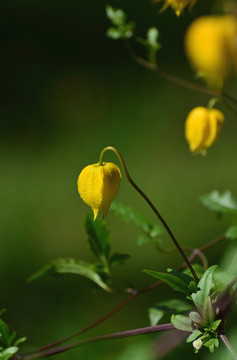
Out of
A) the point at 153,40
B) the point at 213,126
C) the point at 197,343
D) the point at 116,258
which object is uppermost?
the point at 153,40

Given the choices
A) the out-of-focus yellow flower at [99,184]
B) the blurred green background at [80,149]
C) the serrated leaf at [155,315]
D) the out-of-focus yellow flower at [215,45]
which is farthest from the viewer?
the blurred green background at [80,149]

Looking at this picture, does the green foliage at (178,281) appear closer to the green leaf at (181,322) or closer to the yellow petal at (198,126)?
the green leaf at (181,322)

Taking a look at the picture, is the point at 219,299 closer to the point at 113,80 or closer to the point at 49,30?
the point at 113,80

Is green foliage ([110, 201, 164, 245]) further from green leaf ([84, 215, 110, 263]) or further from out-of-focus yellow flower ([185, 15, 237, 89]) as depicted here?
out-of-focus yellow flower ([185, 15, 237, 89])

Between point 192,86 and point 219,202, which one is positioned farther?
point 219,202

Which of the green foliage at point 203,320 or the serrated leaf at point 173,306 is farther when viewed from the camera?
the serrated leaf at point 173,306

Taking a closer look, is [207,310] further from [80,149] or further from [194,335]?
[80,149]

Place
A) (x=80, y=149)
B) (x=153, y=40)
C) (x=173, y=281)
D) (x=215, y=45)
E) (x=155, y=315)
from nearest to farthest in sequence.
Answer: (x=215, y=45), (x=173, y=281), (x=155, y=315), (x=153, y=40), (x=80, y=149)

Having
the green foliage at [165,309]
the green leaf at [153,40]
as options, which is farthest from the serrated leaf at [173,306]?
the green leaf at [153,40]

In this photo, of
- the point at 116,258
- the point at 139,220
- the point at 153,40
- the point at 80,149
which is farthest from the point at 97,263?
the point at 80,149
